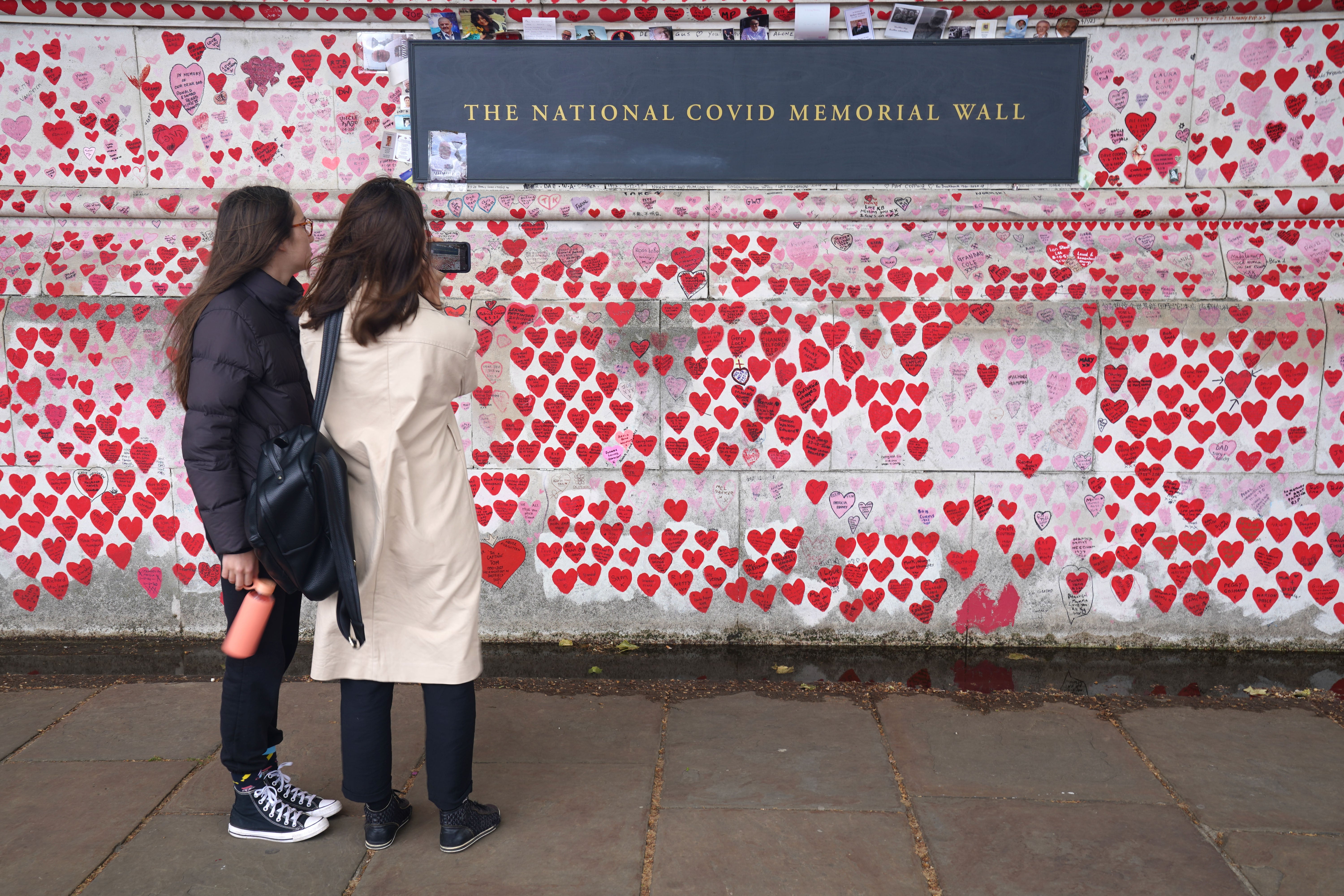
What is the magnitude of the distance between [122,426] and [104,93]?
1507 millimetres

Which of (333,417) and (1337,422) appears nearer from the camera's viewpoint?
(333,417)

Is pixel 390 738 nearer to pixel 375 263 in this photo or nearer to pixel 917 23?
pixel 375 263

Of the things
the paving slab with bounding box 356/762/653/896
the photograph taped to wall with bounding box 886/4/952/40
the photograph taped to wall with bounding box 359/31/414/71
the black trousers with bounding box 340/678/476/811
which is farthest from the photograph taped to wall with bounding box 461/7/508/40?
the paving slab with bounding box 356/762/653/896

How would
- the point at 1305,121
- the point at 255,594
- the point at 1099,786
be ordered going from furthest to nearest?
the point at 1305,121
the point at 1099,786
the point at 255,594

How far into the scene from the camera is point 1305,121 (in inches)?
161

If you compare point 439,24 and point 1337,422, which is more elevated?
point 439,24

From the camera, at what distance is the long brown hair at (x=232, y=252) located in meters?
2.49

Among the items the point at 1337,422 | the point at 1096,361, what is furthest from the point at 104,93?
the point at 1337,422

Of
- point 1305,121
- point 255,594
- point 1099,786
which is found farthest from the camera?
point 1305,121

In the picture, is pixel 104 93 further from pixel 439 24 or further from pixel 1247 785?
pixel 1247 785

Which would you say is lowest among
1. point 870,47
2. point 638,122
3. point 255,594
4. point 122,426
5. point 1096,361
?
point 255,594

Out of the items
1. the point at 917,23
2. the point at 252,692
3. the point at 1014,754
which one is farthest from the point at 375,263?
the point at 917,23

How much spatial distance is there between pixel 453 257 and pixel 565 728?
207cm

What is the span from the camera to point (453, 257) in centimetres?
412
